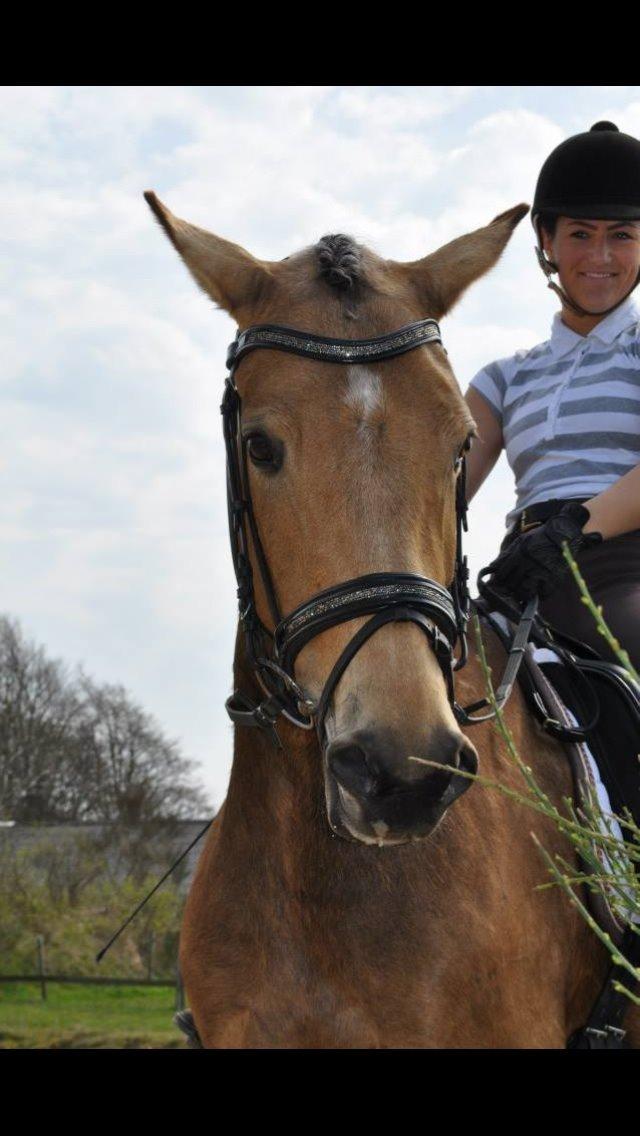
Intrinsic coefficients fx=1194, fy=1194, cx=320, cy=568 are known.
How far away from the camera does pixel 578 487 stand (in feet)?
14.4

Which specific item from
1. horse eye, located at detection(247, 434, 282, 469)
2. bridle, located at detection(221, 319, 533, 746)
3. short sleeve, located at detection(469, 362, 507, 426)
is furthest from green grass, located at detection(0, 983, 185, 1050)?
horse eye, located at detection(247, 434, 282, 469)

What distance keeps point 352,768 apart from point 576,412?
2.21 metres

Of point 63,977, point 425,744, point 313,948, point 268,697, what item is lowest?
point 63,977

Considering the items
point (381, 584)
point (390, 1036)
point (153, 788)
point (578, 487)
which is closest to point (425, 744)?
point (381, 584)

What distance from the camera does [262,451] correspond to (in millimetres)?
3240

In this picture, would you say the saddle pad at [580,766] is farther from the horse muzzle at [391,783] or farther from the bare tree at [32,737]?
the bare tree at [32,737]

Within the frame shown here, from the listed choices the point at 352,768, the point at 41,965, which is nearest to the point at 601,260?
the point at 352,768

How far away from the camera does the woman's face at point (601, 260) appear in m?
4.68

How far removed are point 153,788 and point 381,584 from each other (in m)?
42.1

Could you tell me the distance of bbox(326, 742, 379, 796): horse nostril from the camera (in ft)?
8.80

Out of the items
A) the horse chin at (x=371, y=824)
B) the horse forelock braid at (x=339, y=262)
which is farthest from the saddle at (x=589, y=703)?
the horse forelock braid at (x=339, y=262)

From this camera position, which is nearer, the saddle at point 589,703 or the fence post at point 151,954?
the saddle at point 589,703

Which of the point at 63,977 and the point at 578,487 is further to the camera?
the point at 63,977
